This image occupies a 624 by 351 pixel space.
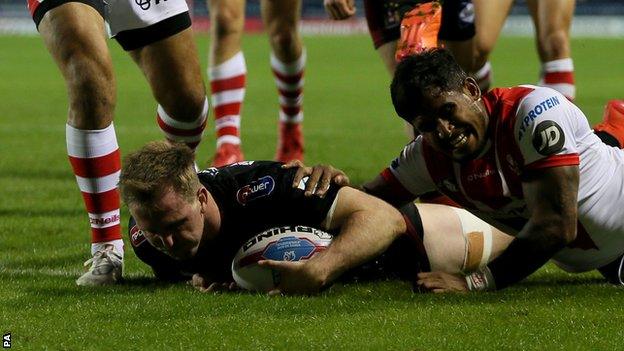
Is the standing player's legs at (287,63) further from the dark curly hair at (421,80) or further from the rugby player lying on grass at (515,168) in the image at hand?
the dark curly hair at (421,80)

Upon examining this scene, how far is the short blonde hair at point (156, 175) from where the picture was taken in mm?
4188

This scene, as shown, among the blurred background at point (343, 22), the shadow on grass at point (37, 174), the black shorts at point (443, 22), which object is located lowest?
the blurred background at point (343, 22)

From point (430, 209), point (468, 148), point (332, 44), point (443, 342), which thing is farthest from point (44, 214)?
point (332, 44)

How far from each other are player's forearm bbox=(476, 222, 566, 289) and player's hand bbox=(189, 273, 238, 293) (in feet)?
2.95

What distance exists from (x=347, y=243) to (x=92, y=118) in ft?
3.65

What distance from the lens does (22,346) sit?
12.1ft

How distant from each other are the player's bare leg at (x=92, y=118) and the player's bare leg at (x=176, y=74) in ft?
1.97

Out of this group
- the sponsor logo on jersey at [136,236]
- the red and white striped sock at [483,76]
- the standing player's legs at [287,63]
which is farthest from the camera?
the standing player's legs at [287,63]

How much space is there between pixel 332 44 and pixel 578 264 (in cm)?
2476

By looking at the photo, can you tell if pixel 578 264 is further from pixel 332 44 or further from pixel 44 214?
pixel 332 44

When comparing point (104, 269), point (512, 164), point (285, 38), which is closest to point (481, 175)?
point (512, 164)

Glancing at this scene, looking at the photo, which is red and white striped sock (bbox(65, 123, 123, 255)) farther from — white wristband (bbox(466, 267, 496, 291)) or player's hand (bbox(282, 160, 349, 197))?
white wristband (bbox(466, 267, 496, 291))

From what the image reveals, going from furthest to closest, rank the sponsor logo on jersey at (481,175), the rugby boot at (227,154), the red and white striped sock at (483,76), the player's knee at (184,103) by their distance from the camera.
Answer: the rugby boot at (227,154) → the red and white striped sock at (483,76) → the player's knee at (184,103) → the sponsor logo on jersey at (481,175)

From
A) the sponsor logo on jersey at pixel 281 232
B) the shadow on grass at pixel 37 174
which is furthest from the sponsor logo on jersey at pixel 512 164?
the shadow on grass at pixel 37 174
